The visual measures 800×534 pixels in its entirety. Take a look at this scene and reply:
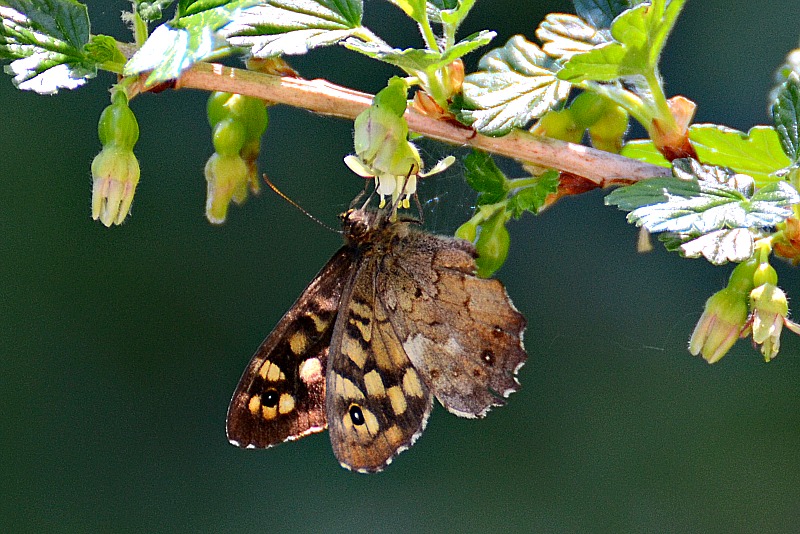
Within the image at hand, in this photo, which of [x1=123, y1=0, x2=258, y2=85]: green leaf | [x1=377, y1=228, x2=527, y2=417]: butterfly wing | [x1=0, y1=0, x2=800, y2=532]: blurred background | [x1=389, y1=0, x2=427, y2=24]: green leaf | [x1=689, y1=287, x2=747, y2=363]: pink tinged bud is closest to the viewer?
[x1=123, y1=0, x2=258, y2=85]: green leaf

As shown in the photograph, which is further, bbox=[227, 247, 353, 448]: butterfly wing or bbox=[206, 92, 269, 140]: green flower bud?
bbox=[227, 247, 353, 448]: butterfly wing

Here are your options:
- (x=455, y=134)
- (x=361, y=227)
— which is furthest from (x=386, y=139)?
(x=361, y=227)

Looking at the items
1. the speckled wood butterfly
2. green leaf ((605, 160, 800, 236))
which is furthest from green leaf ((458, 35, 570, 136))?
the speckled wood butterfly

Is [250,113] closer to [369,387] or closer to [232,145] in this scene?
[232,145]

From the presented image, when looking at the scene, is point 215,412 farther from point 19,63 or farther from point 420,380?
point 19,63

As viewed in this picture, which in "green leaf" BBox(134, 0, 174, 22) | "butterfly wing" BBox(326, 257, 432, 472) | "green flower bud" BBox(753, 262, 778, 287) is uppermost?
"green leaf" BBox(134, 0, 174, 22)

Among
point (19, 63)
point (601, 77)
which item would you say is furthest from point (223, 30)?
point (601, 77)

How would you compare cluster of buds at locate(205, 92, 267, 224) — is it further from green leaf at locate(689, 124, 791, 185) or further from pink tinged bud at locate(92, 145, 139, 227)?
green leaf at locate(689, 124, 791, 185)
